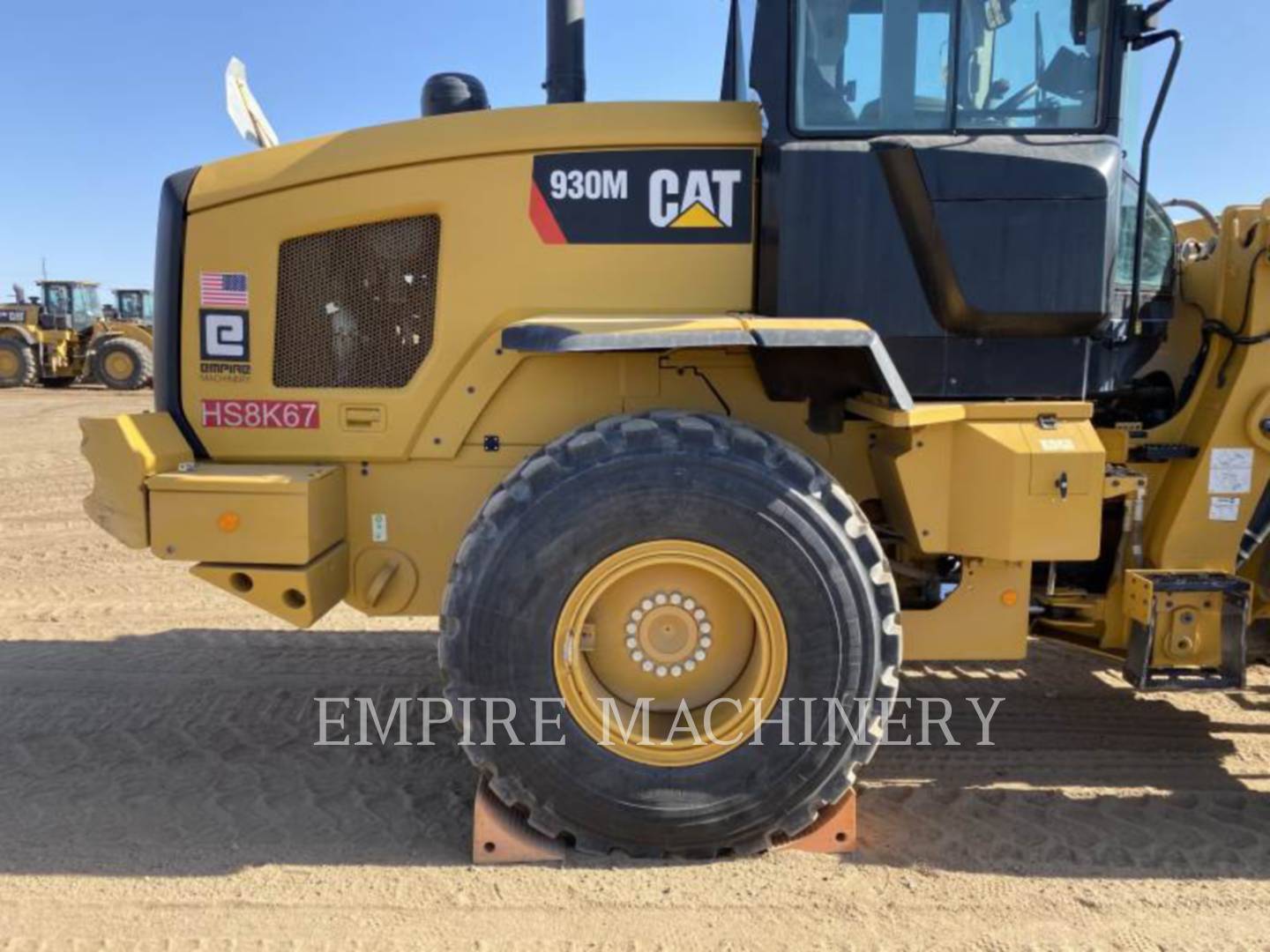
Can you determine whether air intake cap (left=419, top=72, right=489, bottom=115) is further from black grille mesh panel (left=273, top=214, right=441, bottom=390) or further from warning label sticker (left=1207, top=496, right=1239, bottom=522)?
warning label sticker (left=1207, top=496, right=1239, bottom=522)

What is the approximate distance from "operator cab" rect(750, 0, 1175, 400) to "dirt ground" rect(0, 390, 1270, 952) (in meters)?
1.64

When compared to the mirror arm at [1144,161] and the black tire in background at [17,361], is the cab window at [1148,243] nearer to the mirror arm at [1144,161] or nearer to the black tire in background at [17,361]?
the mirror arm at [1144,161]

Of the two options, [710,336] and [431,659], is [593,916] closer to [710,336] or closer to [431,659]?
[710,336]

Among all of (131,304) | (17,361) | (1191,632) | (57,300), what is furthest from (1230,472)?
(131,304)

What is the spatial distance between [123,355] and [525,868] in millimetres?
24047

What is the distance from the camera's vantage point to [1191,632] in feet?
10.1

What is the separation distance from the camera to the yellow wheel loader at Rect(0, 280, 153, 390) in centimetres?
2305

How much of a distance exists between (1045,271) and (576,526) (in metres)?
1.73

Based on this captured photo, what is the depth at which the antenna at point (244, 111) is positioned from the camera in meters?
3.58

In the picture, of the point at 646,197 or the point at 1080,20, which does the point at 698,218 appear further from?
the point at 1080,20

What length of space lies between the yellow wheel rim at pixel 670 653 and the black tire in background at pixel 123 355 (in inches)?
932

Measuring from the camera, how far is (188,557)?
122 inches

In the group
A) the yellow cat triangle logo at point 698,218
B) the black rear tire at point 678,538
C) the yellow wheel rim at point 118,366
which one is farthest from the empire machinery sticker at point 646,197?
the yellow wheel rim at point 118,366

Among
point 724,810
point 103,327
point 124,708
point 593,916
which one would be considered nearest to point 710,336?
point 724,810
